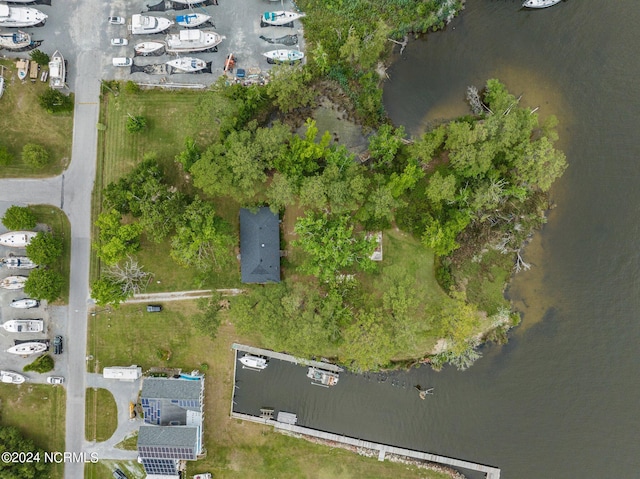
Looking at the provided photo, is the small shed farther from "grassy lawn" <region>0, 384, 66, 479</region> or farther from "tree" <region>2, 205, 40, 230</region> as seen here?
"tree" <region>2, 205, 40, 230</region>

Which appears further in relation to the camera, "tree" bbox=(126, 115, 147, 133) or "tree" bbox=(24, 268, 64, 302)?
"tree" bbox=(126, 115, 147, 133)

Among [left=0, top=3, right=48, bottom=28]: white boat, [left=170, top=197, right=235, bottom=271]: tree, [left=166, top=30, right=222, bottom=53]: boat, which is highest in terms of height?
[left=0, top=3, right=48, bottom=28]: white boat

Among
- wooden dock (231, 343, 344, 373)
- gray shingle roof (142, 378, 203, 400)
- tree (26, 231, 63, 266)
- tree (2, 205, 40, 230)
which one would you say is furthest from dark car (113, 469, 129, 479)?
tree (2, 205, 40, 230)

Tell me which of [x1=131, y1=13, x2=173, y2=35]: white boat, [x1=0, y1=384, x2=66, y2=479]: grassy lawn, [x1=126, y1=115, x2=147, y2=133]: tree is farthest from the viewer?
[x1=0, y1=384, x2=66, y2=479]: grassy lawn

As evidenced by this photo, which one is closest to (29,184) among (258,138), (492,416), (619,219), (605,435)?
(258,138)

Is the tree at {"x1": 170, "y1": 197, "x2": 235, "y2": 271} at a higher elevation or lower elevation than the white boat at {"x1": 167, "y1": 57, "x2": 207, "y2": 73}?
lower

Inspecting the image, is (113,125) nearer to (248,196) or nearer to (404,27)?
(248,196)

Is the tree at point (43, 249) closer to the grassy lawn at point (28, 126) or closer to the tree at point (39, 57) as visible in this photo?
the grassy lawn at point (28, 126)
